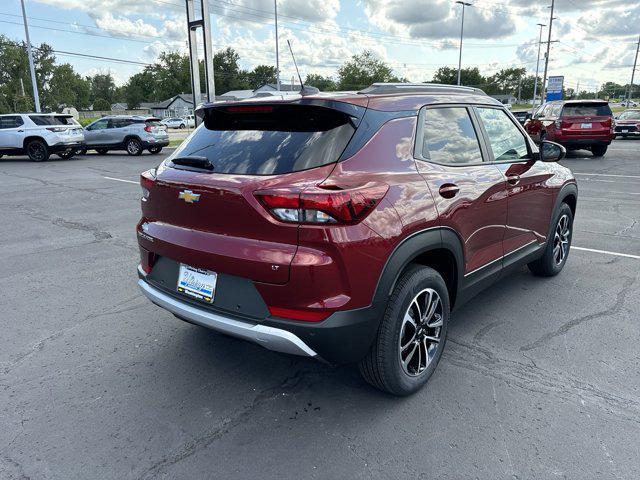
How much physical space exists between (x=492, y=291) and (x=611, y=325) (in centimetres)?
104

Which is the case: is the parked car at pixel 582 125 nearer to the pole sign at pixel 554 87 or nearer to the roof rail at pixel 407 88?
the roof rail at pixel 407 88

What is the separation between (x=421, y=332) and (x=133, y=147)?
773 inches

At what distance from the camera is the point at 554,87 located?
44.6m

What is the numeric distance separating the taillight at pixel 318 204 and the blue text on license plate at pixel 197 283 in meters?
0.56

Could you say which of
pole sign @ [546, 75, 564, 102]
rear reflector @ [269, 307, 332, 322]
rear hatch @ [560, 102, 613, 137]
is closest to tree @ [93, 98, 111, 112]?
pole sign @ [546, 75, 564, 102]

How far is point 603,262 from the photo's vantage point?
5.54m

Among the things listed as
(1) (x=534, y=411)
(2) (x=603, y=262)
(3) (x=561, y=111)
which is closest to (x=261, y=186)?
(1) (x=534, y=411)

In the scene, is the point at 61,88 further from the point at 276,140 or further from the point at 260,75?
the point at 276,140

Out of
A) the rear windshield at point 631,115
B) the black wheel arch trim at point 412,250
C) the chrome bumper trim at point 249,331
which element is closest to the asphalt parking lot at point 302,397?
the chrome bumper trim at point 249,331

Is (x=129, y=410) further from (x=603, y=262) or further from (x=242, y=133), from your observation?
(x=603, y=262)

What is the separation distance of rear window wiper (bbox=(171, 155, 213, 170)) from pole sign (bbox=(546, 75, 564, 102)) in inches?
1905

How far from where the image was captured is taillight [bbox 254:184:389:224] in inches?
93.4

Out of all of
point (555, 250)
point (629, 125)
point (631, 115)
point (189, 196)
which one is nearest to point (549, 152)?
point (555, 250)

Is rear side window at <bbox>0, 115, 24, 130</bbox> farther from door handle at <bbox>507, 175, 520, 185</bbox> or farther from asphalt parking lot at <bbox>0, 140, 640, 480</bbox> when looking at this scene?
door handle at <bbox>507, 175, 520, 185</bbox>
